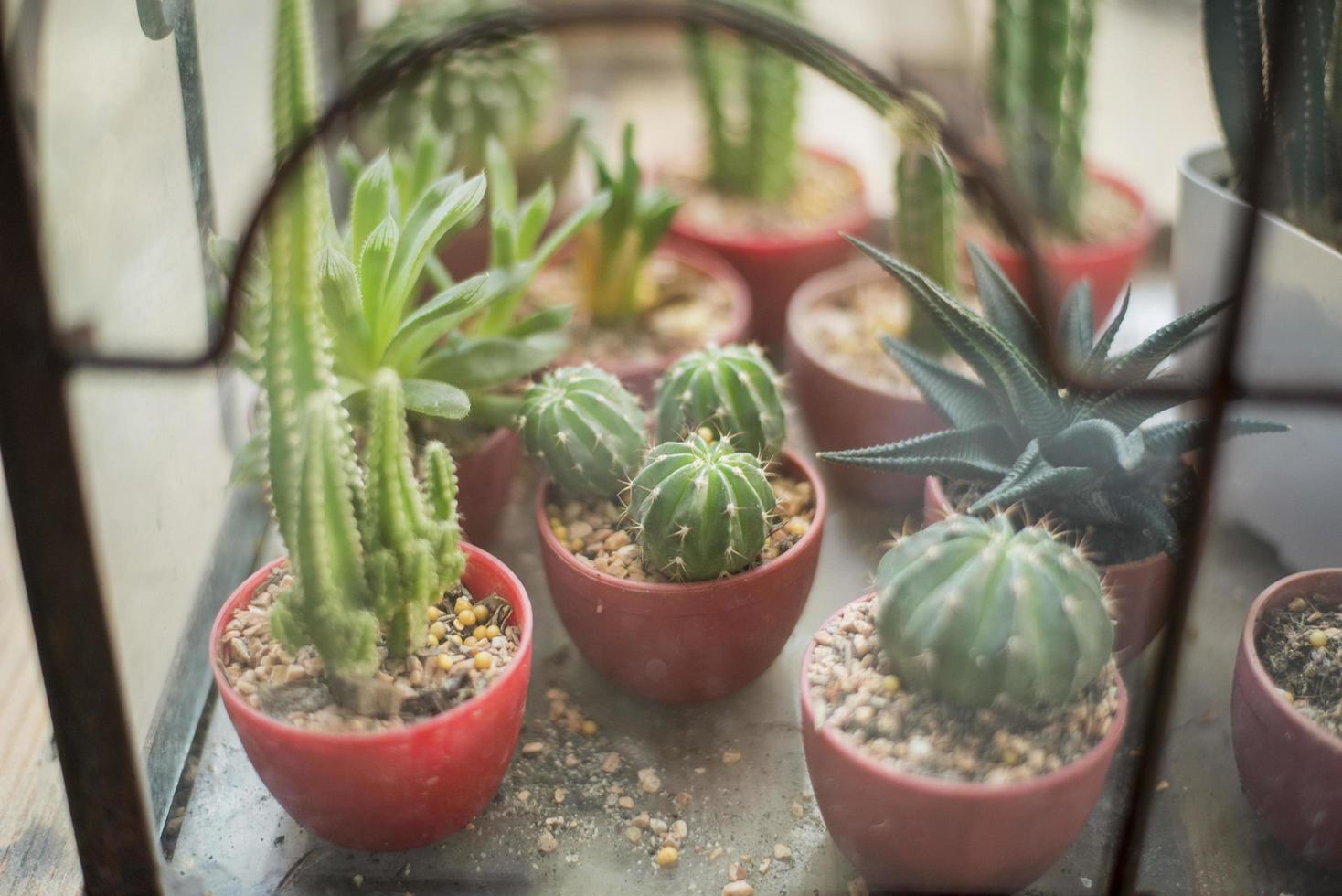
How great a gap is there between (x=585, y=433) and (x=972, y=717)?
459 millimetres

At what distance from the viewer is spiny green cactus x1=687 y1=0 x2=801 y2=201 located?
5.94ft

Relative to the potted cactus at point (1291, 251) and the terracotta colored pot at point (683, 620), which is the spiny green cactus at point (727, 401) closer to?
the terracotta colored pot at point (683, 620)

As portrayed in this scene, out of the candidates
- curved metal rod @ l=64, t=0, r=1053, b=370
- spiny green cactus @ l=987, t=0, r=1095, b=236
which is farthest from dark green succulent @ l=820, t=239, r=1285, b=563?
spiny green cactus @ l=987, t=0, r=1095, b=236

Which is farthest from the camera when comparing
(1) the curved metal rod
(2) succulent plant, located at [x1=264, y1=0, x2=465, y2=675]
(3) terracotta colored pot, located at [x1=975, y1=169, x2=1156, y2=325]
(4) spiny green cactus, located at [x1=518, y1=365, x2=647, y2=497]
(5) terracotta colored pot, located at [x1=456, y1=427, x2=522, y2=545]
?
(3) terracotta colored pot, located at [x1=975, y1=169, x2=1156, y2=325]

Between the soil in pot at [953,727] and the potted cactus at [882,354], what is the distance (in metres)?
0.46

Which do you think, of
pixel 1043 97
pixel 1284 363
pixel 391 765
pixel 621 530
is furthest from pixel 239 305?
pixel 1043 97

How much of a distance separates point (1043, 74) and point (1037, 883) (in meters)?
1.19

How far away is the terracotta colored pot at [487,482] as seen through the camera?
1305 mm

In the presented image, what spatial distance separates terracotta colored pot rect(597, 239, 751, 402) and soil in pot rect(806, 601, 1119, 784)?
0.49 metres

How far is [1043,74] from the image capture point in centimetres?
176

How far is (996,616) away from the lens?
0.89 m

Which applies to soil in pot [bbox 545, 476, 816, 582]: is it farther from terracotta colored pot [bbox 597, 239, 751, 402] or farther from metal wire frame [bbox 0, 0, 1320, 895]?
metal wire frame [bbox 0, 0, 1320, 895]

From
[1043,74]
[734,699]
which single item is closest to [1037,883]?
[734,699]

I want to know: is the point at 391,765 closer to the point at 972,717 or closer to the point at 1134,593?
the point at 972,717
